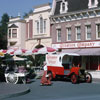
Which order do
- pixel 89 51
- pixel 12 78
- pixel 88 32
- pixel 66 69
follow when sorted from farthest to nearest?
pixel 88 32 → pixel 89 51 → pixel 66 69 → pixel 12 78

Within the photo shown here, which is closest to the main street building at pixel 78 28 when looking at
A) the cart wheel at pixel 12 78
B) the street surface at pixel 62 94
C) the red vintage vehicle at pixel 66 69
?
the red vintage vehicle at pixel 66 69

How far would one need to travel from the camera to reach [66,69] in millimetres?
21719

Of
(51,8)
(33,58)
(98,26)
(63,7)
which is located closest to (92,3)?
(98,26)

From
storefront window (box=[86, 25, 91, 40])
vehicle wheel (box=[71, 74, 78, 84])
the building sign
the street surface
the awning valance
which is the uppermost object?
storefront window (box=[86, 25, 91, 40])

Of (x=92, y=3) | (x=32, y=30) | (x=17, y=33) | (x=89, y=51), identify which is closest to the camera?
(x=89, y=51)

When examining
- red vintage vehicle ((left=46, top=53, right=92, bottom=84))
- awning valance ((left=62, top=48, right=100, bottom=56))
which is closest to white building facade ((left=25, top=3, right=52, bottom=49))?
awning valance ((left=62, top=48, right=100, bottom=56))

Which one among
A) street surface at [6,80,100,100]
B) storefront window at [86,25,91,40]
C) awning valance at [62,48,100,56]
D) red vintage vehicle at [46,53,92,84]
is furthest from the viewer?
storefront window at [86,25,91,40]

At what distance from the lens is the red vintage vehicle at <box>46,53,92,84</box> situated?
20.4 metres

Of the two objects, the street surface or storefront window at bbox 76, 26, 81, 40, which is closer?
the street surface

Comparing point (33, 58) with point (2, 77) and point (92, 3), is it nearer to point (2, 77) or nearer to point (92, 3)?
point (92, 3)

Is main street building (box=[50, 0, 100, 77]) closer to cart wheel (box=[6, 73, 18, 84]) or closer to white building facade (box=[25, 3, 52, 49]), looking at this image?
white building facade (box=[25, 3, 52, 49])

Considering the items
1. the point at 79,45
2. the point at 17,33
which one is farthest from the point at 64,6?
the point at 17,33

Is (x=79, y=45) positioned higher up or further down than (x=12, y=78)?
higher up

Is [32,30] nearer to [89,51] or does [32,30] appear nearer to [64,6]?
[64,6]
